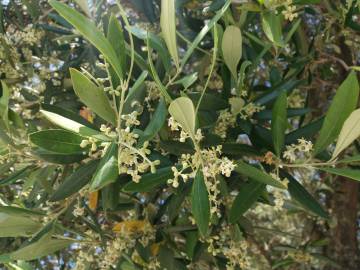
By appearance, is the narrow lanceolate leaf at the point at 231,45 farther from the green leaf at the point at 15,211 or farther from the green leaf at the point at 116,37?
the green leaf at the point at 15,211

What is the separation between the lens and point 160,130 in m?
1.75

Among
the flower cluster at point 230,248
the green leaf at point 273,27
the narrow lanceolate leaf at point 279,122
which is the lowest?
the flower cluster at point 230,248

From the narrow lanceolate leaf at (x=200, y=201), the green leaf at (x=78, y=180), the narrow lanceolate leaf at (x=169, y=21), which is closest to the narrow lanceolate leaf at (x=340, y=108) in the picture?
the narrow lanceolate leaf at (x=200, y=201)

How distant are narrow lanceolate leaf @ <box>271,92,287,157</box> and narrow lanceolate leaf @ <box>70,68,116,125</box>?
0.49 meters

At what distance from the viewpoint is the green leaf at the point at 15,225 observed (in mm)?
1878

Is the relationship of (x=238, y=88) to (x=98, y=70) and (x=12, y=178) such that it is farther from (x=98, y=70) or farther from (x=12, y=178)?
(x=12, y=178)

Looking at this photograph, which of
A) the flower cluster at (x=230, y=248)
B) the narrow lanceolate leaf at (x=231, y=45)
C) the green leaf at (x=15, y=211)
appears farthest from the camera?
the flower cluster at (x=230, y=248)

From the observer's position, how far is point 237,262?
2215 mm

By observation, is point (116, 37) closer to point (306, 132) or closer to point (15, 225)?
point (306, 132)

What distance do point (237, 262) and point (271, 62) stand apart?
84 centimetres

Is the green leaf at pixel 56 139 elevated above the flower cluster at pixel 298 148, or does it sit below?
above

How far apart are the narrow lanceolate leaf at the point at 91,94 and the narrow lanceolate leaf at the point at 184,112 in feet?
0.70

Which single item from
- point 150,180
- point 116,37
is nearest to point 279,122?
point 150,180

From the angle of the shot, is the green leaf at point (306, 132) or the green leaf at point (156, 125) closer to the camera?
the green leaf at point (156, 125)
